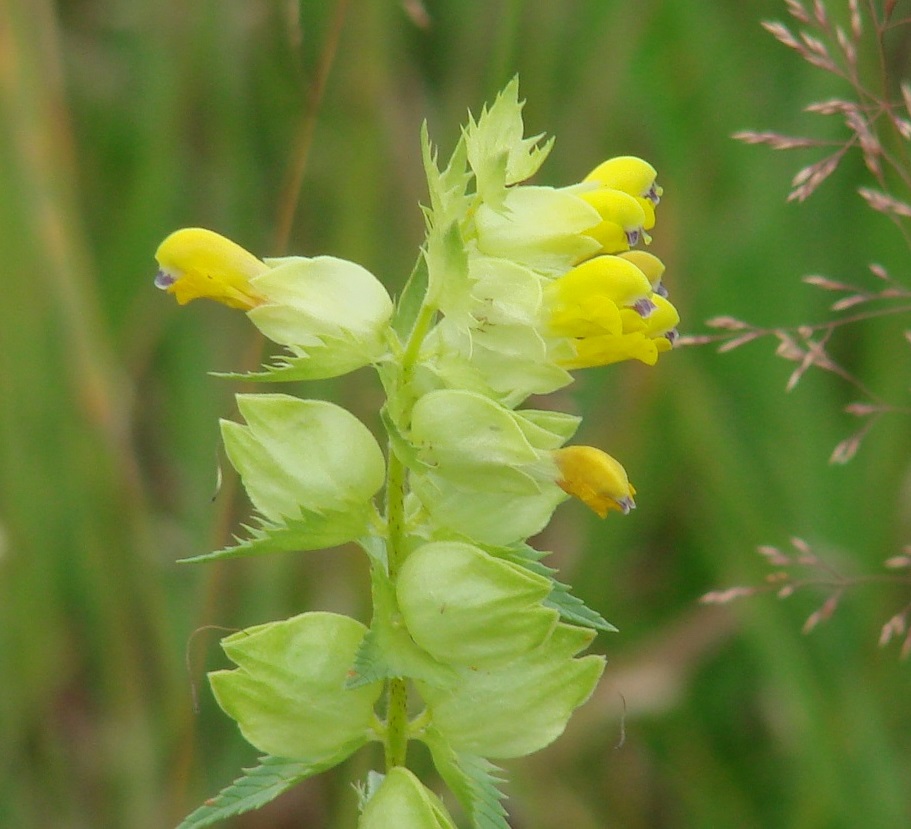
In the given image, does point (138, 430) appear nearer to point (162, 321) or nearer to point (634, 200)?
point (162, 321)

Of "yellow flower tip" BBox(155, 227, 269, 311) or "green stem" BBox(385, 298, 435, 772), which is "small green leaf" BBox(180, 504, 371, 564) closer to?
"green stem" BBox(385, 298, 435, 772)

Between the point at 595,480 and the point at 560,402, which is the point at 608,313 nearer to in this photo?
the point at 595,480

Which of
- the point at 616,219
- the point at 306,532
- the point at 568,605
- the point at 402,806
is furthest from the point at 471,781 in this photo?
the point at 616,219

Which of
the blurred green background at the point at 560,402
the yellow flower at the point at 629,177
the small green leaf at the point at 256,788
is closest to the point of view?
the small green leaf at the point at 256,788

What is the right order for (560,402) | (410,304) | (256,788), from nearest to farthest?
1. (256,788)
2. (410,304)
3. (560,402)

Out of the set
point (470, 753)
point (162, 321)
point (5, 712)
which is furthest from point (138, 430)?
point (470, 753)

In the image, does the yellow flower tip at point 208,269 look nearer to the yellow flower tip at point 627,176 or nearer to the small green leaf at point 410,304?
the small green leaf at point 410,304

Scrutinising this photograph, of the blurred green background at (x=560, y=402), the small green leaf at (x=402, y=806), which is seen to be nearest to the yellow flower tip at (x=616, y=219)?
the small green leaf at (x=402, y=806)
